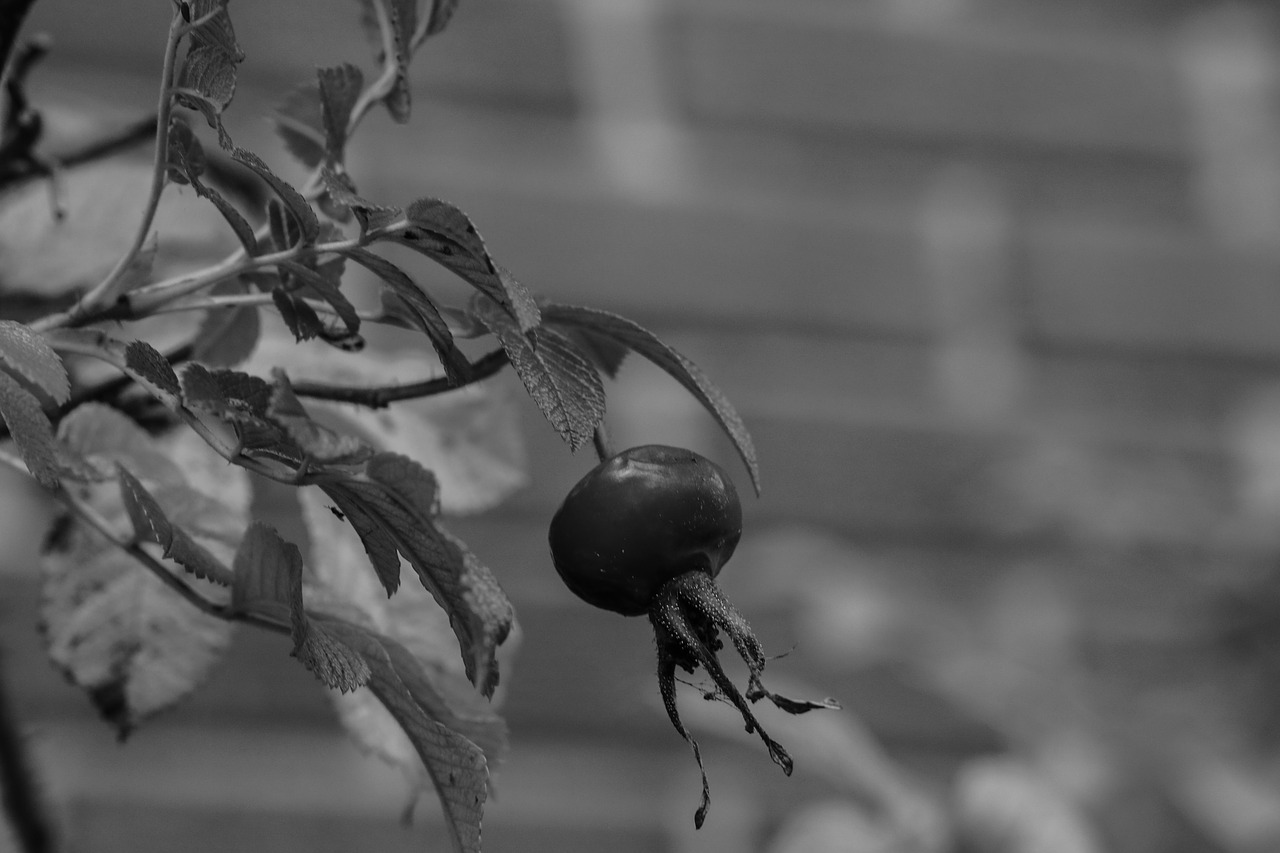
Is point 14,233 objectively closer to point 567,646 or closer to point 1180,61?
point 567,646

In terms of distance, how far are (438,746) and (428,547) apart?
0.23 ft

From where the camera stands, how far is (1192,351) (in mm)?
1556

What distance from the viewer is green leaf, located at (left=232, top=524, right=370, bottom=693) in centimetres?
27

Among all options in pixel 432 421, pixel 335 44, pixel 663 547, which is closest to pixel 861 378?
pixel 335 44

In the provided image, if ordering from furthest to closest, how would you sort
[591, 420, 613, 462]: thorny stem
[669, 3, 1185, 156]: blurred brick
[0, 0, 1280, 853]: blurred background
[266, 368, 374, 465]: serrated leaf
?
[669, 3, 1185, 156]: blurred brick, [0, 0, 1280, 853]: blurred background, [591, 420, 613, 462]: thorny stem, [266, 368, 374, 465]: serrated leaf

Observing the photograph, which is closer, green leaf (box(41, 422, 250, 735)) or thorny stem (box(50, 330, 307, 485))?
thorny stem (box(50, 330, 307, 485))

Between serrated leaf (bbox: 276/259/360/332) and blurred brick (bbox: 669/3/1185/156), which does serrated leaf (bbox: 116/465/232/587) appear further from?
blurred brick (bbox: 669/3/1185/156)

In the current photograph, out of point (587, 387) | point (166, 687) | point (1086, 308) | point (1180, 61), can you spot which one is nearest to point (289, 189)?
point (587, 387)

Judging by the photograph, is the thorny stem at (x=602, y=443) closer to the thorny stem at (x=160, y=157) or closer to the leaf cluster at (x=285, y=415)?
the leaf cluster at (x=285, y=415)

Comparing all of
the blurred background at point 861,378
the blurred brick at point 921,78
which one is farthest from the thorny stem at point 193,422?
the blurred brick at point 921,78

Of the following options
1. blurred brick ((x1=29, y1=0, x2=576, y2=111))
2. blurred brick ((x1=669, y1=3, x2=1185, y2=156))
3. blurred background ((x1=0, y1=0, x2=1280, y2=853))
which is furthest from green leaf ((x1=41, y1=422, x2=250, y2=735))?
blurred brick ((x1=669, y1=3, x2=1185, y2=156))

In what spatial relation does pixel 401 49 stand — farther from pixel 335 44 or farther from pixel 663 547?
pixel 335 44

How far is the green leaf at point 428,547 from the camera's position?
23 cm

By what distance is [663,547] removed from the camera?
0.32 m
